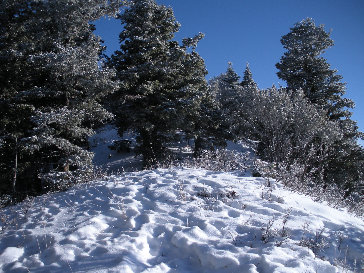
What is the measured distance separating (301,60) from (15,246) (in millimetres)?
20172

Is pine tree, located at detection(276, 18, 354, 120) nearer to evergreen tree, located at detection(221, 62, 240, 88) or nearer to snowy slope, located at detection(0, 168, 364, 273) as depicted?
evergreen tree, located at detection(221, 62, 240, 88)

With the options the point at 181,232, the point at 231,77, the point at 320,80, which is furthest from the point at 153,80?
the point at 231,77

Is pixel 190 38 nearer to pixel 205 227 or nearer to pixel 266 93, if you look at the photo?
pixel 266 93

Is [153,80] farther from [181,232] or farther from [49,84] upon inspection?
[181,232]

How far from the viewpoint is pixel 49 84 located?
31.1 ft

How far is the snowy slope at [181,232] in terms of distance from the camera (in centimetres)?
341

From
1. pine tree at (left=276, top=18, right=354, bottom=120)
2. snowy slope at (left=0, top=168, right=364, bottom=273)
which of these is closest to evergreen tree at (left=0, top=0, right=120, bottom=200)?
snowy slope at (left=0, top=168, right=364, bottom=273)

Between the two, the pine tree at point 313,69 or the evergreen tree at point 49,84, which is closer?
the evergreen tree at point 49,84

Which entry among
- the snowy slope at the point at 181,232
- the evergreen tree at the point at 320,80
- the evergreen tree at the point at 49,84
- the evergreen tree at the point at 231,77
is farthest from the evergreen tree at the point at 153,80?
the evergreen tree at the point at 231,77

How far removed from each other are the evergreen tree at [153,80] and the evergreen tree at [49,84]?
9.95 ft

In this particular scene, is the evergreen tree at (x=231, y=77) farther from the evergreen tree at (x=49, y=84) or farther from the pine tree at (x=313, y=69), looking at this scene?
the evergreen tree at (x=49, y=84)

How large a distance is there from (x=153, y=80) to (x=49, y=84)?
18.8 feet

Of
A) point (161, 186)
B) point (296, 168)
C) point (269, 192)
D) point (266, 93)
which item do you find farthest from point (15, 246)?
point (266, 93)

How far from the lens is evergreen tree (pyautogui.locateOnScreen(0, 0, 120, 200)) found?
333 inches
